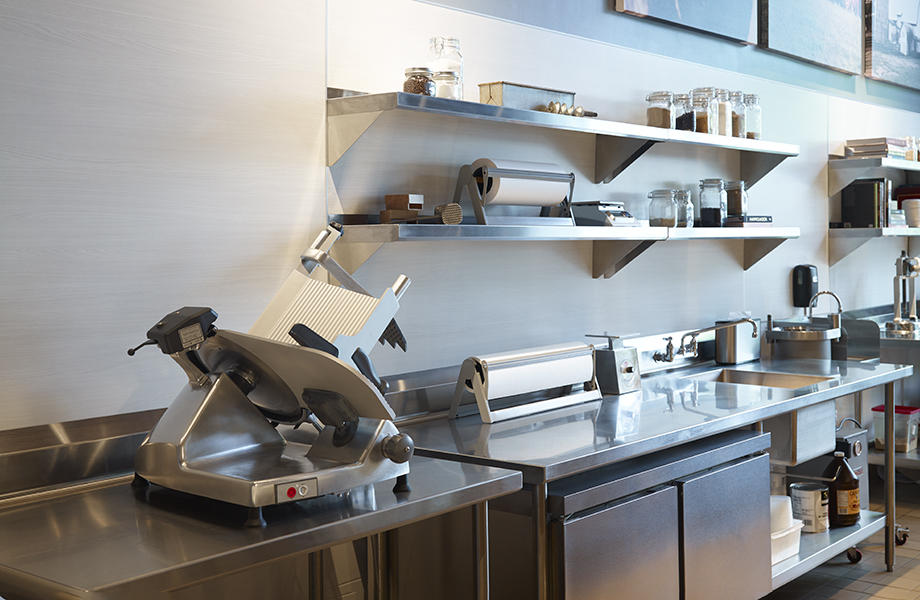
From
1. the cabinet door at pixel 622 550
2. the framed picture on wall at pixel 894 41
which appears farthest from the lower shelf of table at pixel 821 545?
the framed picture on wall at pixel 894 41

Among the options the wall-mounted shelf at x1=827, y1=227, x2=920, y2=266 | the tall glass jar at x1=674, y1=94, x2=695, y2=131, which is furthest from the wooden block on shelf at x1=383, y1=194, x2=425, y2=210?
the wall-mounted shelf at x1=827, y1=227, x2=920, y2=266

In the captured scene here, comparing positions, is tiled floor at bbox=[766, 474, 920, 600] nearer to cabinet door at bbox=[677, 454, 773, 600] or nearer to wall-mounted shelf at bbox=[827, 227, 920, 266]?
cabinet door at bbox=[677, 454, 773, 600]

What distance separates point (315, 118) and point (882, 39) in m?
3.82

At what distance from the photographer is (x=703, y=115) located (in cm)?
326

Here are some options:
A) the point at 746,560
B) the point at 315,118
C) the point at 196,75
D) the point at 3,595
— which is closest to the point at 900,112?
the point at 746,560

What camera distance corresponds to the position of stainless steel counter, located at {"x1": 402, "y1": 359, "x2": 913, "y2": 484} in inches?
81.7

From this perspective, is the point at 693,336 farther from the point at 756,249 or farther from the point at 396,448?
the point at 396,448

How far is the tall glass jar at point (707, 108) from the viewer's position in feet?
10.7

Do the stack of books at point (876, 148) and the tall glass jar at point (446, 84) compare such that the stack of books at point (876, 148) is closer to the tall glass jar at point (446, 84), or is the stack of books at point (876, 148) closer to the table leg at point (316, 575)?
the tall glass jar at point (446, 84)

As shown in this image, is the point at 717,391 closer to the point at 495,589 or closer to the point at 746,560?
the point at 746,560

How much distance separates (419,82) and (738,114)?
1.66m

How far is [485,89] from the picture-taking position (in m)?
2.58

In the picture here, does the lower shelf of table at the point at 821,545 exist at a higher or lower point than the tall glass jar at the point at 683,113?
lower

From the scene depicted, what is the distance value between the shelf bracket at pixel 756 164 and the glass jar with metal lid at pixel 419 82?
6.62 ft
